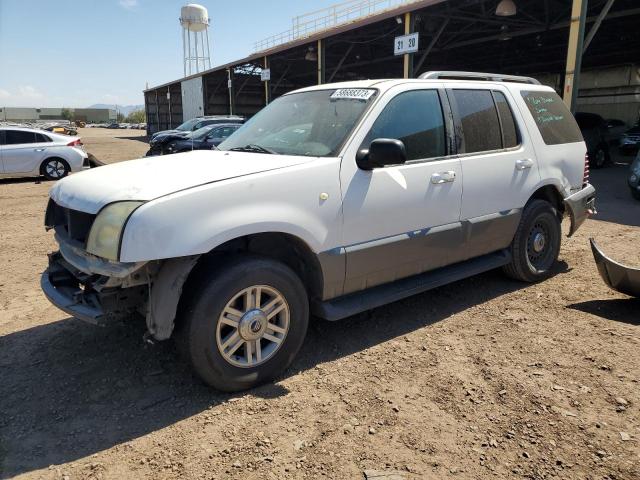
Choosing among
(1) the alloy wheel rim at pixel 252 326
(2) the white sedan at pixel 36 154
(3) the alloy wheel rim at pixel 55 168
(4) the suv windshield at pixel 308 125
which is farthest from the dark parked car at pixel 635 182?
(3) the alloy wheel rim at pixel 55 168

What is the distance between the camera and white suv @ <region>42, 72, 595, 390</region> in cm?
266

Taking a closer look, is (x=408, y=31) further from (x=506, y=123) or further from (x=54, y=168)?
(x=506, y=123)

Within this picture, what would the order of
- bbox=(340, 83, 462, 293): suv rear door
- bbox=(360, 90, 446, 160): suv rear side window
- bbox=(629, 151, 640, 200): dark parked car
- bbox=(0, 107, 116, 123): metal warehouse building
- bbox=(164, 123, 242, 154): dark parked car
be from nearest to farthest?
bbox=(340, 83, 462, 293): suv rear door, bbox=(360, 90, 446, 160): suv rear side window, bbox=(629, 151, 640, 200): dark parked car, bbox=(164, 123, 242, 154): dark parked car, bbox=(0, 107, 116, 123): metal warehouse building

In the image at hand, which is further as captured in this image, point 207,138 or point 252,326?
point 207,138

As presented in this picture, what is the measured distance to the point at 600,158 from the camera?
638 inches

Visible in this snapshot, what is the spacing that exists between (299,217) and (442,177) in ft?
4.48

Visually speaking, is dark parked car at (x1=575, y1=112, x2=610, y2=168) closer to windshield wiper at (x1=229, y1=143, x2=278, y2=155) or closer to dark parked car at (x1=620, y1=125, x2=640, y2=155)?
dark parked car at (x1=620, y1=125, x2=640, y2=155)

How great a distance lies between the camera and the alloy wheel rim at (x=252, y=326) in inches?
113

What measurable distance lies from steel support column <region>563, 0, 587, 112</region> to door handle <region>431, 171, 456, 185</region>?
979 cm

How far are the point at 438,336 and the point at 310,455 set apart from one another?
5.53 ft

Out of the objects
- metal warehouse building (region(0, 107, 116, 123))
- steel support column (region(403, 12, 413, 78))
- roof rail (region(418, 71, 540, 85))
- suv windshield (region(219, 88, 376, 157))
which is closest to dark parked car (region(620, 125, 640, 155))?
steel support column (region(403, 12, 413, 78))

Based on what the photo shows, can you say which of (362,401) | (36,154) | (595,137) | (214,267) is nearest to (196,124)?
(36,154)

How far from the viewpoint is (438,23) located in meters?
18.5

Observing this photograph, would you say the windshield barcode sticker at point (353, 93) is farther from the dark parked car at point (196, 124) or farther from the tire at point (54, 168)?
the dark parked car at point (196, 124)
